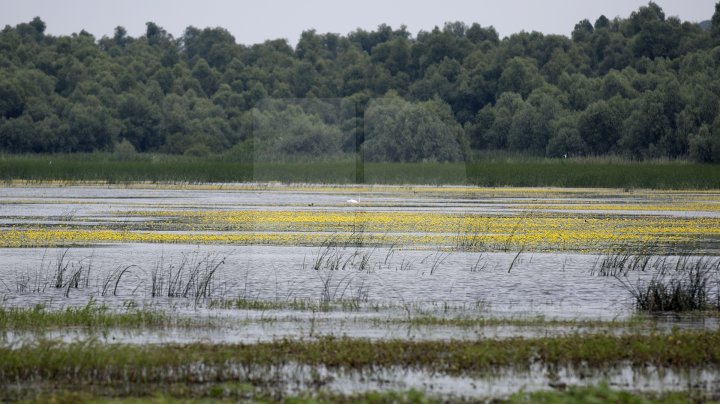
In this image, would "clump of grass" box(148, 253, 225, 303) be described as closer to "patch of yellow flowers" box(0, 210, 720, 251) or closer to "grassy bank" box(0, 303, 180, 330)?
"grassy bank" box(0, 303, 180, 330)

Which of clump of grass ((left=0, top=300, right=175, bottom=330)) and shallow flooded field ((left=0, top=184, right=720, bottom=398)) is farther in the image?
clump of grass ((left=0, top=300, right=175, bottom=330))

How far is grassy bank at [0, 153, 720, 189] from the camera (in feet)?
225

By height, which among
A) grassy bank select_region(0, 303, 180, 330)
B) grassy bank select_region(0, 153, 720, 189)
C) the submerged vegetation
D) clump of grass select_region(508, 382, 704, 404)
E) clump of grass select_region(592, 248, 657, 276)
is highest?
clump of grass select_region(508, 382, 704, 404)

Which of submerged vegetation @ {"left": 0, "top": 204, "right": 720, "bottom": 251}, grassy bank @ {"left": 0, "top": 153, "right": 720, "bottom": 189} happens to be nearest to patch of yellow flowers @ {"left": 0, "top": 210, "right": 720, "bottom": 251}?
submerged vegetation @ {"left": 0, "top": 204, "right": 720, "bottom": 251}

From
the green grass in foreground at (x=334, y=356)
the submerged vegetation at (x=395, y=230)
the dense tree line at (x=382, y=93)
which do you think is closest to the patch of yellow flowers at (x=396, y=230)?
Result: the submerged vegetation at (x=395, y=230)

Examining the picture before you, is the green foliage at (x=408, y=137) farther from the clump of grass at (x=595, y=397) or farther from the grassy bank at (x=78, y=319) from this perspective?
the clump of grass at (x=595, y=397)

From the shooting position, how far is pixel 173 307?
58.9ft

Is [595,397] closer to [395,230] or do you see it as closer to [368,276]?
[368,276]

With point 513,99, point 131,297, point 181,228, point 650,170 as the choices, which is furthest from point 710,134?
point 131,297

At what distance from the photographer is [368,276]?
2288 cm

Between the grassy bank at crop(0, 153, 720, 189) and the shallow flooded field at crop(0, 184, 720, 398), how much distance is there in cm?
2134

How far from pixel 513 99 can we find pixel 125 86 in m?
45.6

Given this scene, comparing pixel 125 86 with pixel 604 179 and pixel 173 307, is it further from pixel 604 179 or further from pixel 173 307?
pixel 173 307

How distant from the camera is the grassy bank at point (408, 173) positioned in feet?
225
